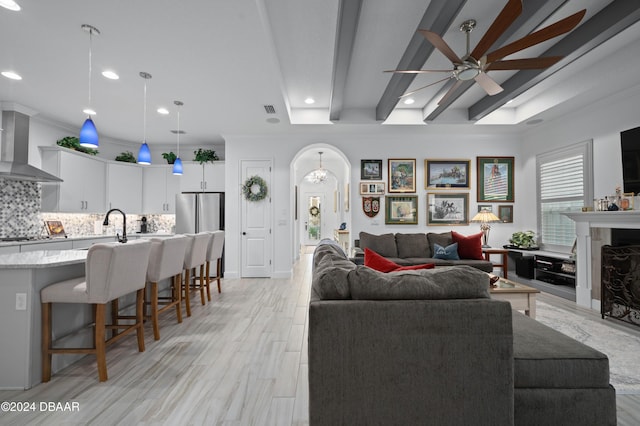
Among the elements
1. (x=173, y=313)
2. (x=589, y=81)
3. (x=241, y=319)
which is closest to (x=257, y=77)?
(x=241, y=319)

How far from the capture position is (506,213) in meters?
6.07

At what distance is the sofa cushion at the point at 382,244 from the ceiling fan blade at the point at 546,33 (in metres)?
3.20

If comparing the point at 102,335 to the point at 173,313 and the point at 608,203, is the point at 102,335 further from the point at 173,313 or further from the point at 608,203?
the point at 608,203

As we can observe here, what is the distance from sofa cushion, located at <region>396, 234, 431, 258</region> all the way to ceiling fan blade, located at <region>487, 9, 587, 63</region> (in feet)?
10.5

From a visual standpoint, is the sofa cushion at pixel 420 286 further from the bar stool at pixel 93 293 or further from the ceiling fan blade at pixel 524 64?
the ceiling fan blade at pixel 524 64

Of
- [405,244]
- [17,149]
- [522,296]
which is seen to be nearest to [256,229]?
[405,244]

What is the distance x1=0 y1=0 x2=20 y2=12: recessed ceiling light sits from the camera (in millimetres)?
2404

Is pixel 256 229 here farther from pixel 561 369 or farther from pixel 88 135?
pixel 561 369

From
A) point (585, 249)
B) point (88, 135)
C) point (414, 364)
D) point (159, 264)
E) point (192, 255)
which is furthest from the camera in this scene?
point (585, 249)

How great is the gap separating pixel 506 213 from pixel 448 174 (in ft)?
4.50

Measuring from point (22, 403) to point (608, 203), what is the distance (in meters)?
5.99

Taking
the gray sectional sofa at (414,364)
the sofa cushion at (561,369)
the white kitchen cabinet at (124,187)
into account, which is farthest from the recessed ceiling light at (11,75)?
the sofa cushion at (561,369)

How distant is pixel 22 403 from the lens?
6.48 ft

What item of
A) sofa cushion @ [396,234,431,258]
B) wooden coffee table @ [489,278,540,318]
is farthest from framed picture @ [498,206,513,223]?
wooden coffee table @ [489,278,540,318]
